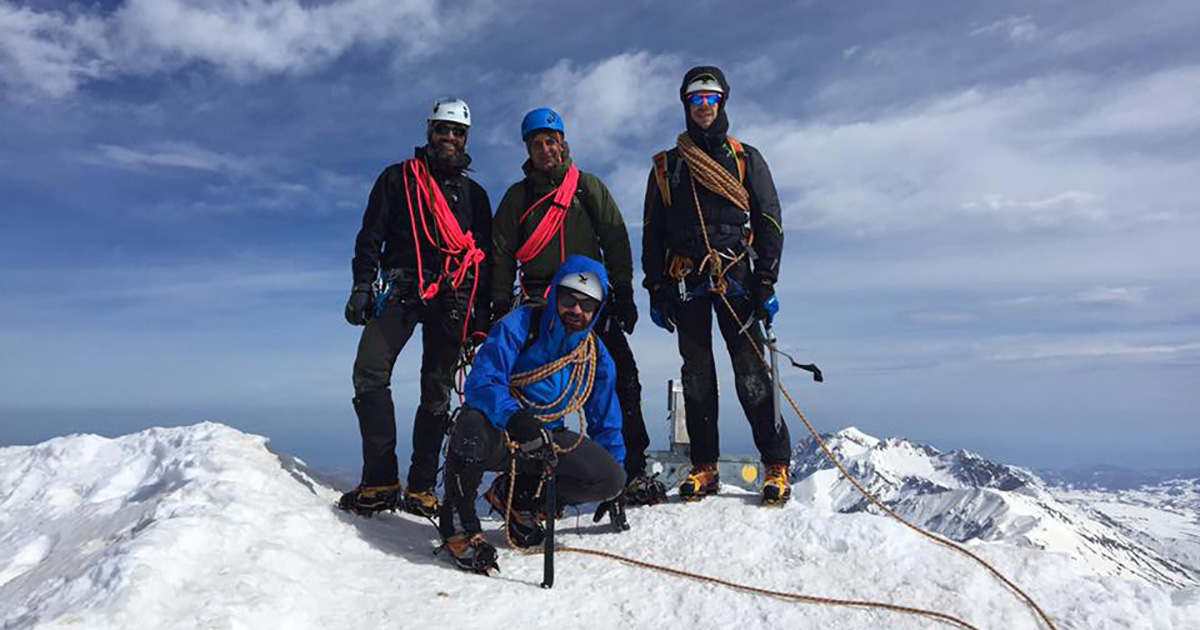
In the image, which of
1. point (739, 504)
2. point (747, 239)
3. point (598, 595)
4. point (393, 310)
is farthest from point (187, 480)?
point (747, 239)

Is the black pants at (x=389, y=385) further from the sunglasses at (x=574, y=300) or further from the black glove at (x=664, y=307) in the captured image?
the black glove at (x=664, y=307)

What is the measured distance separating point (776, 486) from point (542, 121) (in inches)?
183

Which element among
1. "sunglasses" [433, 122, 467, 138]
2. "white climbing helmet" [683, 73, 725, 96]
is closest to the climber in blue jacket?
"sunglasses" [433, 122, 467, 138]

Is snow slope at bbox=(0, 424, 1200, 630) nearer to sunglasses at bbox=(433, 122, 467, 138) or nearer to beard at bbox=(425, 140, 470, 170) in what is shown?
beard at bbox=(425, 140, 470, 170)

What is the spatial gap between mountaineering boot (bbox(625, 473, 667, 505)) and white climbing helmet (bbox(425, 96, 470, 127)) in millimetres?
4409

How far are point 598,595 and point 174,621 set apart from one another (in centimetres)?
298

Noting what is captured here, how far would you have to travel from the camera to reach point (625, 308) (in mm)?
8289

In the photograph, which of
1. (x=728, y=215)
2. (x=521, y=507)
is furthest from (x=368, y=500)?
(x=728, y=215)

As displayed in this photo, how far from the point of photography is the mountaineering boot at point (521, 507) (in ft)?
23.1

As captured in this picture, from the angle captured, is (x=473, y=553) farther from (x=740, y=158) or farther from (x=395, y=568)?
(x=740, y=158)

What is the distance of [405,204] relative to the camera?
25.6 ft

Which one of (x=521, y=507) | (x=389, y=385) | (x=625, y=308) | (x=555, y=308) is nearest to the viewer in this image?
(x=555, y=308)

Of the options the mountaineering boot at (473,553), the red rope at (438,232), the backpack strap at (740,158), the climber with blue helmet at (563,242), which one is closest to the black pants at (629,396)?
the climber with blue helmet at (563,242)

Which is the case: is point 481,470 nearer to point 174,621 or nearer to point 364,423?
point 364,423
